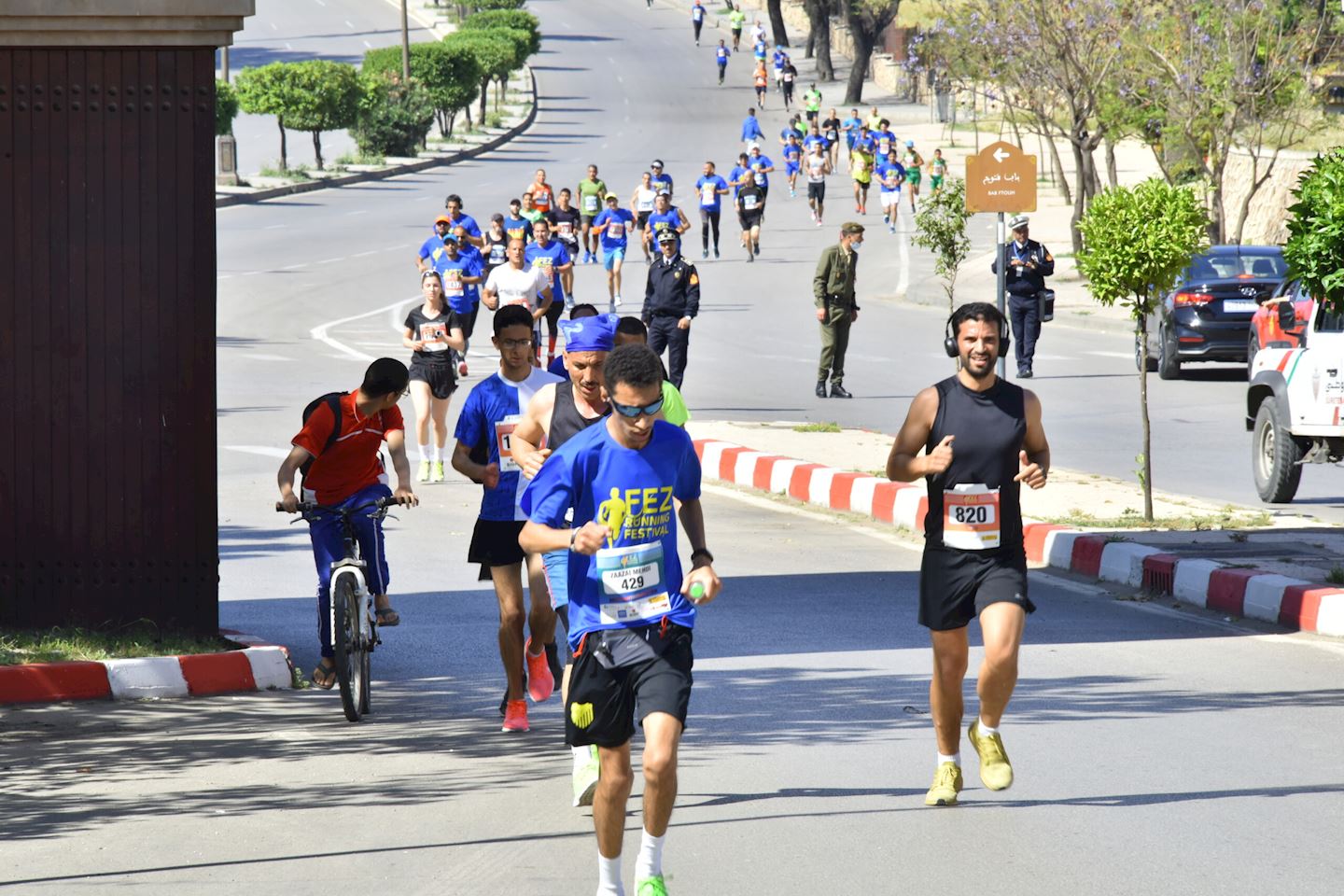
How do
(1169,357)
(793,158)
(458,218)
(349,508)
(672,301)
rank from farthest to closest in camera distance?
(793,158)
(458,218)
(1169,357)
(672,301)
(349,508)

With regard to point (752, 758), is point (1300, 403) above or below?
above

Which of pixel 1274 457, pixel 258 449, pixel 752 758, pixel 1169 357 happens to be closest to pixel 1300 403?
pixel 1274 457

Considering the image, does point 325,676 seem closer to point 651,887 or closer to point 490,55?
point 651,887

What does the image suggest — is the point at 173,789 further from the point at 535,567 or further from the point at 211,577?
the point at 211,577

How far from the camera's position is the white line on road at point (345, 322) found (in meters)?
26.2

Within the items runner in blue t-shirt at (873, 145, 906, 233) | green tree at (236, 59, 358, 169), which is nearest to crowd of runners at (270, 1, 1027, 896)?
runner in blue t-shirt at (873, 145, 906, 233)

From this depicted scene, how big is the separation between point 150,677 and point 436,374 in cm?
740

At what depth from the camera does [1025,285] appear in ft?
78.3

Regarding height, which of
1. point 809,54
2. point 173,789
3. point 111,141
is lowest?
point 173,789

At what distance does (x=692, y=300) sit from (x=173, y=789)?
43.9 feet

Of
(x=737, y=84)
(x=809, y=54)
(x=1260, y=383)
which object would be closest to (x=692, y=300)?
(x=1260, y=383)

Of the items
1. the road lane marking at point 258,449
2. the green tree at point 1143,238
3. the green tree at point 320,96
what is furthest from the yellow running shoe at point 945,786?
the green tree at point 320,96

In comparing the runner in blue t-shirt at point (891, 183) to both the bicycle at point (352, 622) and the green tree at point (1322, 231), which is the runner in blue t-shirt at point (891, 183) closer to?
the green tree at point (1322, 231)

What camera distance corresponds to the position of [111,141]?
9656 mm
